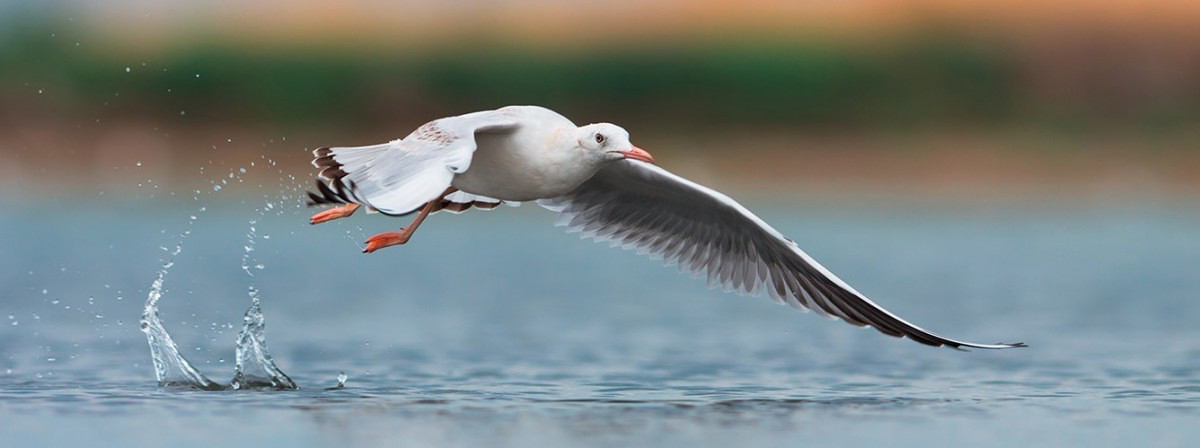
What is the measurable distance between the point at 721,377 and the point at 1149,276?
962 cm

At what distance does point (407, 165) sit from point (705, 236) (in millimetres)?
2797

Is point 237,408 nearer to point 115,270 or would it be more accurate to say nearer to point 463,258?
point 115,270

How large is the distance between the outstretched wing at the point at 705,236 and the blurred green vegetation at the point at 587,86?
22062 millimetres

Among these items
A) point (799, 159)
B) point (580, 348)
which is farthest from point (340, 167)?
point (799, 159)

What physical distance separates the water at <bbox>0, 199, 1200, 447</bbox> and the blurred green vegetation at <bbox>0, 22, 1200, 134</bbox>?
841cm

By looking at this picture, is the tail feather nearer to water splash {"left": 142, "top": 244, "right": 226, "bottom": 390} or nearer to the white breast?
the white breast

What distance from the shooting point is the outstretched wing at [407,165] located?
877 centimetres

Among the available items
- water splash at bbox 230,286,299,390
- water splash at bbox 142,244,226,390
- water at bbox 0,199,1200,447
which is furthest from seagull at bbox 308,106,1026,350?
water splash at bbox 142,244,226,390

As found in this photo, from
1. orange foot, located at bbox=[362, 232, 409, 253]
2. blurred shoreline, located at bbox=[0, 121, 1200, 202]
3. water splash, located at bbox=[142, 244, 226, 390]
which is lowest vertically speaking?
Result: water splash, located at bbox=[142, 244, 226, 390]

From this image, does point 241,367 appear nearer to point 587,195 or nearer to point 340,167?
point 587,195

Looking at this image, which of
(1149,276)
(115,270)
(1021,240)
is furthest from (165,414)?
(1021,240)

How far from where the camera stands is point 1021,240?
27562 mm

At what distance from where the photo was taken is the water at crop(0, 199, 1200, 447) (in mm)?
10148

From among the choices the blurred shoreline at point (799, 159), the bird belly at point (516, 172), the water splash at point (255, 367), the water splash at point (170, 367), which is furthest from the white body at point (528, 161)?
the blurred shoreline at point (799, 159)
